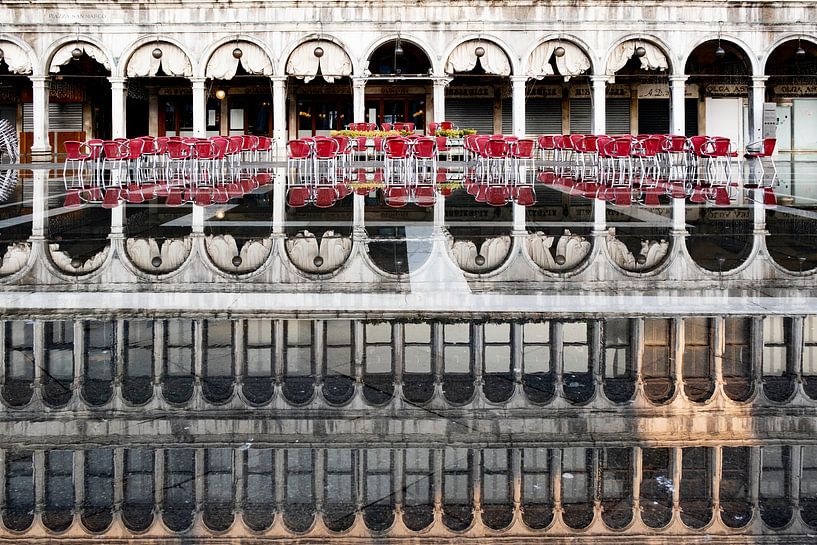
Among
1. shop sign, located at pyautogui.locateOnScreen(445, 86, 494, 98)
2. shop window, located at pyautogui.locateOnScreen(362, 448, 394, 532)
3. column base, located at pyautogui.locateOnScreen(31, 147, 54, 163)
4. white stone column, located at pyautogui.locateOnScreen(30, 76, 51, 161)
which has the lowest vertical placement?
shop window, located at pyautogui.locateOnScreen(362, 448, 394, 532)

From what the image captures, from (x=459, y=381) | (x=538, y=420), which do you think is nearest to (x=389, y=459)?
(x=538, y=420)

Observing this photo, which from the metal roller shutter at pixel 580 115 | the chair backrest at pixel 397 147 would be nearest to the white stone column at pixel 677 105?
the metal roller shutter at pixel 580 115

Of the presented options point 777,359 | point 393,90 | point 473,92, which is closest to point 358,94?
point 393,90

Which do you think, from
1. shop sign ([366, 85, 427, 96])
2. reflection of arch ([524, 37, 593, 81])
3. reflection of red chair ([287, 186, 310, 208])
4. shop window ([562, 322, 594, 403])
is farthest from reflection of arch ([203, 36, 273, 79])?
shop window ([562, 322, 594, 403])

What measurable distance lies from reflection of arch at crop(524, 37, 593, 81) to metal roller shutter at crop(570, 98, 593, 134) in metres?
4.15

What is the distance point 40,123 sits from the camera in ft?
106

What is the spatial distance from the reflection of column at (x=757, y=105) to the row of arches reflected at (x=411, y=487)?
3135 cm

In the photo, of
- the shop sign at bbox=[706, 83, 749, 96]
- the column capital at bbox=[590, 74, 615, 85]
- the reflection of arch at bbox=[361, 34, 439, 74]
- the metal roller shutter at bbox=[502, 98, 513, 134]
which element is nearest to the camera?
the reflection of arch at bbox=[361, 34, 439, 74]

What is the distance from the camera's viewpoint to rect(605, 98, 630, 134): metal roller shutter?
36.8m

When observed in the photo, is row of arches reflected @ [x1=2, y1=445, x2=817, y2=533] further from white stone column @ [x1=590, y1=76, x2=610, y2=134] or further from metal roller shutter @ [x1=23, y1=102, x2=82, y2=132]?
metal roller shutter @ [x1=23, y1=102, x2=82, y2=132]

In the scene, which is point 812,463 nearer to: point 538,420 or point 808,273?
point 538,420

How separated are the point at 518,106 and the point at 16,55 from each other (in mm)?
17270

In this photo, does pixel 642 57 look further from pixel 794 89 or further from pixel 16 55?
pixel 16 55

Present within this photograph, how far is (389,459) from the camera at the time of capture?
3871mm
